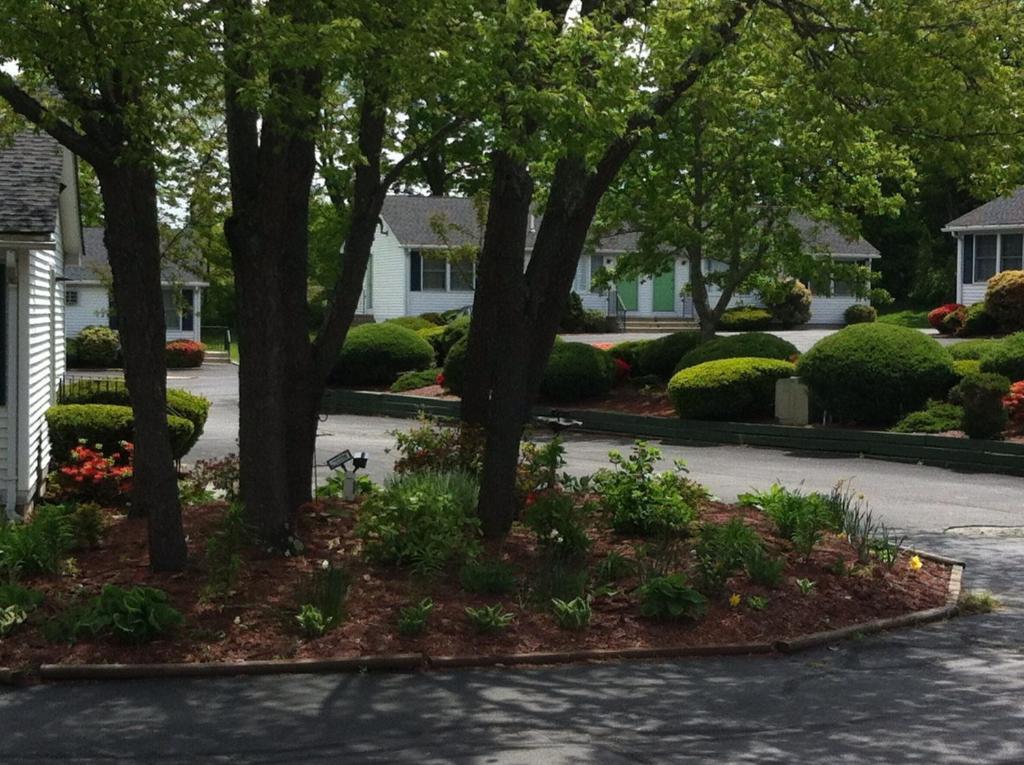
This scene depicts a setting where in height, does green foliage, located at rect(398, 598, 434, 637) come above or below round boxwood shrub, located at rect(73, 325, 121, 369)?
below

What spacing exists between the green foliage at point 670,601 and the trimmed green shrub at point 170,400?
329 inches

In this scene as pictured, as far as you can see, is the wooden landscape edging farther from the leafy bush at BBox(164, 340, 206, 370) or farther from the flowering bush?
the leafy bush at BBox(164, 340, 206, 370)

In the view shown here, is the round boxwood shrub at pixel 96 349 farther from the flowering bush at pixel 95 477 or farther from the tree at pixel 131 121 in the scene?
the tree at pixel 131 121

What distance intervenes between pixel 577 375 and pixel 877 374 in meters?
7.12

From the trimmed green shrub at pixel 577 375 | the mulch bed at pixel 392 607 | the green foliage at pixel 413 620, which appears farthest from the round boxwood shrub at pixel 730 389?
the green foliage at pixel 413 620

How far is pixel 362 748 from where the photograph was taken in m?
7.12

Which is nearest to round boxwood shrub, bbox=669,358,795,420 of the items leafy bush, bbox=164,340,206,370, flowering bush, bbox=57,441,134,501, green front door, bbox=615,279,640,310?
flowering bush, bbox=57,441,134,501

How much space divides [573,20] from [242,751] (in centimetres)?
659

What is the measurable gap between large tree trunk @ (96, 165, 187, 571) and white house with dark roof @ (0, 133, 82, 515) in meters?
3.50

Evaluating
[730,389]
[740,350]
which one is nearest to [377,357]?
[740,350]

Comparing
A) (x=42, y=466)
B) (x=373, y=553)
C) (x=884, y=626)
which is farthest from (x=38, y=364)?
(x=884, y=626)

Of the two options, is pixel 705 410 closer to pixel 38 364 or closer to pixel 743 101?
pixel 743 101

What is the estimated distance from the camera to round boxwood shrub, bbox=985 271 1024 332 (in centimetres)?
3941

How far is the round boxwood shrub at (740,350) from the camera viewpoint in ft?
90.6
